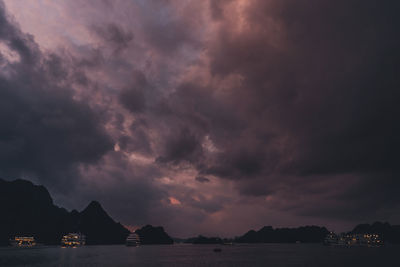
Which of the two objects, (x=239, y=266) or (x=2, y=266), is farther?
(x=239, y=266)

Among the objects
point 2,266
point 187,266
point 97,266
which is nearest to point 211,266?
point 187,266

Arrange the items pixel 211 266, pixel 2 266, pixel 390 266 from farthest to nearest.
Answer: pixel 211 266 → pixel 390 266 → pixel 2 266

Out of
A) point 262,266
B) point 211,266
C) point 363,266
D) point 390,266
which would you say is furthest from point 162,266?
point 390,266

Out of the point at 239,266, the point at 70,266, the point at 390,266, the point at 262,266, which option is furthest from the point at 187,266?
the point at 390,266

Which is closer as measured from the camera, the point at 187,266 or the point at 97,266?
the point at 97,266

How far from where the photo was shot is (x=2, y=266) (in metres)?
91.8

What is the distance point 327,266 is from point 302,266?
28.6 ft

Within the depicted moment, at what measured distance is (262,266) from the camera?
340 feet

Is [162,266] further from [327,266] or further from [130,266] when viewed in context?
[327,266]

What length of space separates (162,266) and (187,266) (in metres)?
9.85

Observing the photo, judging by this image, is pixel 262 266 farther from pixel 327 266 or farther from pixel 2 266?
pixel 2 266

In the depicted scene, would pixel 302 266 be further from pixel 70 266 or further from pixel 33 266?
pixel 33 266

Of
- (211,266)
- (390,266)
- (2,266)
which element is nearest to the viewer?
(2,266)

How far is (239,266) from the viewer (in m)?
104
